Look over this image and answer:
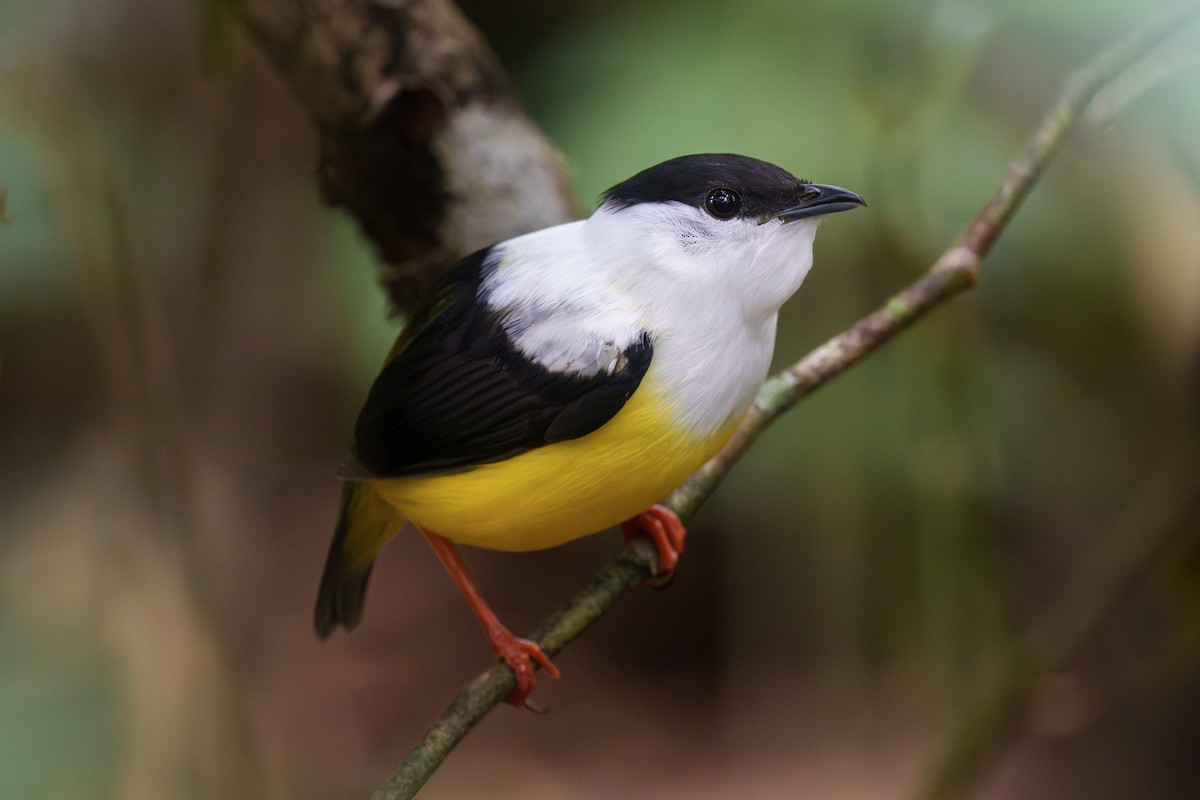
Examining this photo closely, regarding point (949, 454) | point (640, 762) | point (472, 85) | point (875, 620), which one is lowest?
point (640, 762)

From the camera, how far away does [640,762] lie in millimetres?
2455

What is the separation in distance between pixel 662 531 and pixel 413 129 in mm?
785

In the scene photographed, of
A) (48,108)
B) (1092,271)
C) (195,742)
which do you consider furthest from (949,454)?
(48,108)

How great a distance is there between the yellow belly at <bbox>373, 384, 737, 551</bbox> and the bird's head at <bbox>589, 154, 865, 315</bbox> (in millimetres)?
136

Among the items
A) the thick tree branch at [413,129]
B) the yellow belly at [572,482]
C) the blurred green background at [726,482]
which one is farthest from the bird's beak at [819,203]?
the thick tree branch at [413,129]

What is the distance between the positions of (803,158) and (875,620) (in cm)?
116

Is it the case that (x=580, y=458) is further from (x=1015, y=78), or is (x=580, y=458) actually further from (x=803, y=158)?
(x=1015, y=78)

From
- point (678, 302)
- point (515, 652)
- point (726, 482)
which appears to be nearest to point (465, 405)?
point (678, 302)

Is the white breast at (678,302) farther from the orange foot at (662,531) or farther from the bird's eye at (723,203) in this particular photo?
the orange foot at (662,531)

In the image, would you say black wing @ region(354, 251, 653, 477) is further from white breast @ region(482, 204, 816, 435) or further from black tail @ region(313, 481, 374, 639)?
black tail @ region(313, 481, 374, 639)

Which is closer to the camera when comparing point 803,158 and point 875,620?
point 803,158

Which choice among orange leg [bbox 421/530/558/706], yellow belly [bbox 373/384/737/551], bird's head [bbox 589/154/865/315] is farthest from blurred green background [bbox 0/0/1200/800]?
orange leg [bbox 421/530/558/706]

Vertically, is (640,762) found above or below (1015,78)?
below

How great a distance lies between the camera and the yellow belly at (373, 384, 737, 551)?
1.04 metres
